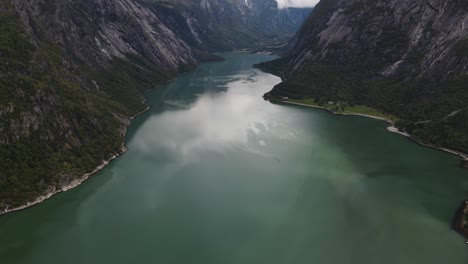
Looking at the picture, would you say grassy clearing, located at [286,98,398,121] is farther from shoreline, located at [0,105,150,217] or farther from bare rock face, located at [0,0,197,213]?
shoreline, located at [0,105,150,217]

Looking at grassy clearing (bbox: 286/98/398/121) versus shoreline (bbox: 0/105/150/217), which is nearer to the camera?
shoreline (bbox: 0/105/150/217)

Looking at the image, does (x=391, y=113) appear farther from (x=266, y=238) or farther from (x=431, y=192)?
(x=266, y=238)

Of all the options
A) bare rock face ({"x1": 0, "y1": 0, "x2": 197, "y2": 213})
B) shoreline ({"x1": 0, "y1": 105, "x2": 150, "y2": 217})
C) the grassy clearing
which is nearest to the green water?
shoreline ({"x1": 0, "y1": 105, "x2": 150, "y2": 217})

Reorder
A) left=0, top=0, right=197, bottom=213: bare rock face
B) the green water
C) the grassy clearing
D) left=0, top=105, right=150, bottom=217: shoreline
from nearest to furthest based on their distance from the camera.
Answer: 1. the green water
2. left=0, top=105, right=150, bottom=217: shoreline
3. left=0, top=0, right=197, bottom=213: bare rock face
4. the grassy clearing

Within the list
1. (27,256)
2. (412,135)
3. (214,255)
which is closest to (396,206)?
(214,255)

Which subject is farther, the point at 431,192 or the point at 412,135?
the point at 412,135

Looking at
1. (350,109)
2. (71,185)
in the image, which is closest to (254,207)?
(71,185)

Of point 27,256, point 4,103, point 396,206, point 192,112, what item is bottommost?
point 192,112

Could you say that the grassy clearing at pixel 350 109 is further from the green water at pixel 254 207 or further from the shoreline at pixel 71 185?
the shoreline at pixel 71 185

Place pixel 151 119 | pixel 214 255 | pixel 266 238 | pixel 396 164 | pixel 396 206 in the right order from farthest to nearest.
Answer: pixel 151 119, pixel 396 164, pixel 396 206, pixel 266 238, pixel 214 255
